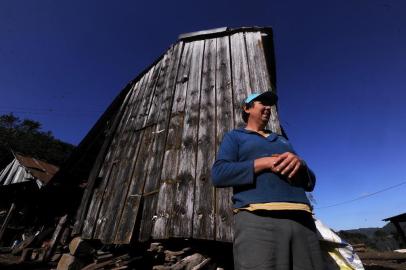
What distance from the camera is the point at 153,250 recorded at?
145 inches

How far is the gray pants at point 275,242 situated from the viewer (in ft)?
5.21

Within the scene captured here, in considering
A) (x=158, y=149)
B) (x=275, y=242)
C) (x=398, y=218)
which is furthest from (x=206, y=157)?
(x=398, y=218)

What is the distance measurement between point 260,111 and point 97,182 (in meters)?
4.51

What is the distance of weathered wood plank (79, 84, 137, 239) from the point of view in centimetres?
503

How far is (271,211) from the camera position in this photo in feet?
5.64

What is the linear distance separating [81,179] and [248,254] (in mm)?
8830

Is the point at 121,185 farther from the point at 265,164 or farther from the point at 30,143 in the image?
the point at 30,143

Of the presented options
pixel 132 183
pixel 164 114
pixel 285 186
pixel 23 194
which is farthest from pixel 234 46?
pixel 23 194

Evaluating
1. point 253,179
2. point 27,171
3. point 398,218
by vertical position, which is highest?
point 27,171

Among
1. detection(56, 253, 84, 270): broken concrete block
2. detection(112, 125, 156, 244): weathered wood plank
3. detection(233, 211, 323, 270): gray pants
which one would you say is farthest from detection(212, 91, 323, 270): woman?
detection(56, 253, 84, 270): broken concrete block

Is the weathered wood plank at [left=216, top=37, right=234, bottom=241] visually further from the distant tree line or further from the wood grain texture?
the distant tree line

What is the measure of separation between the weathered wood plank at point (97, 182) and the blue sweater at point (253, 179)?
381 centimetres

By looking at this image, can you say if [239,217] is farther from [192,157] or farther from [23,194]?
[23,194]

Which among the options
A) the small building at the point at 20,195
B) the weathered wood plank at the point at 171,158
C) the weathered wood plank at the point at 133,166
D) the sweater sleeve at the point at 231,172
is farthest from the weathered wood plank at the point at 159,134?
the small building at the point at 20,195
